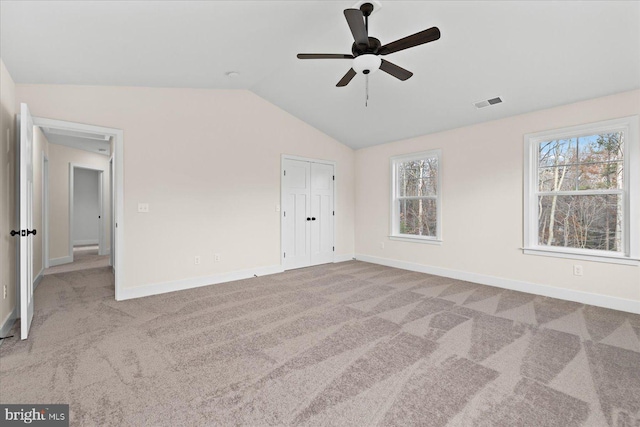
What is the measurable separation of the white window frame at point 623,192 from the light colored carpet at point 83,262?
737 cm

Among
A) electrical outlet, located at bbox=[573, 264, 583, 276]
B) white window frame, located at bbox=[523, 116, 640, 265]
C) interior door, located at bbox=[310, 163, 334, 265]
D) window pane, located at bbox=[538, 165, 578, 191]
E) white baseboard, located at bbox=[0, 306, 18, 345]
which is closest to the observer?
white baseboard, located at bbox=[0, 306, 18, 345]

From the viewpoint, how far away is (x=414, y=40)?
2.29 m

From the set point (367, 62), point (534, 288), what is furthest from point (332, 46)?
point (534, 288)

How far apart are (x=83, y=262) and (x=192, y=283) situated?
11.9 ft

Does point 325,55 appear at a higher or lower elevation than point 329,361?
higher

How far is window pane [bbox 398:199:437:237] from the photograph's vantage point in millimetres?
5285

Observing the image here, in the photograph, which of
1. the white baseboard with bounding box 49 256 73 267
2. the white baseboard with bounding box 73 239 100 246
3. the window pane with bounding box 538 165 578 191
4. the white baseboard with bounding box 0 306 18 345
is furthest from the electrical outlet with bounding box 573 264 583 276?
the white baseboard with bounding box 73 239 100 246

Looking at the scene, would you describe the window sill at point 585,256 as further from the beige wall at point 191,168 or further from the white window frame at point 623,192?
the beige wall at point 191,168

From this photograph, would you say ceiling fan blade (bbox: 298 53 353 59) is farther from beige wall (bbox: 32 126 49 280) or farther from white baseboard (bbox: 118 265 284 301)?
beige wall (bbox: 32 126 49 280)

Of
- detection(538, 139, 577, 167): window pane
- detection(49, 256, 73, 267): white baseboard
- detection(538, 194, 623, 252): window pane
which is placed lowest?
detection(49, 256, 73, 267): white baseboard

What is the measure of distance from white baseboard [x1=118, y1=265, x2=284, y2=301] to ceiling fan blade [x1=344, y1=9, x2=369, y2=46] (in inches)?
144

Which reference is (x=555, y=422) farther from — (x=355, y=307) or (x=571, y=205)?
(x=571, y=205)

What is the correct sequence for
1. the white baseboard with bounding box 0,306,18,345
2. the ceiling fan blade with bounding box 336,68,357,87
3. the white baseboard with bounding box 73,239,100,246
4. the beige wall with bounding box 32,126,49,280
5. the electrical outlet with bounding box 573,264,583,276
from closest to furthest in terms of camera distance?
the white baseboard with bounding box 0,306,18,345, the ceiling fan blade with bounding box 336,68,357,87, the electrical outlet with bounding box 573,264,583,276, the beige wall with bounding box 32,126,49,280, the white baseboard with bounding box 73,239,100,246

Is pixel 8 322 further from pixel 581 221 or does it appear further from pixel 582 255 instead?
pixel 581 221
